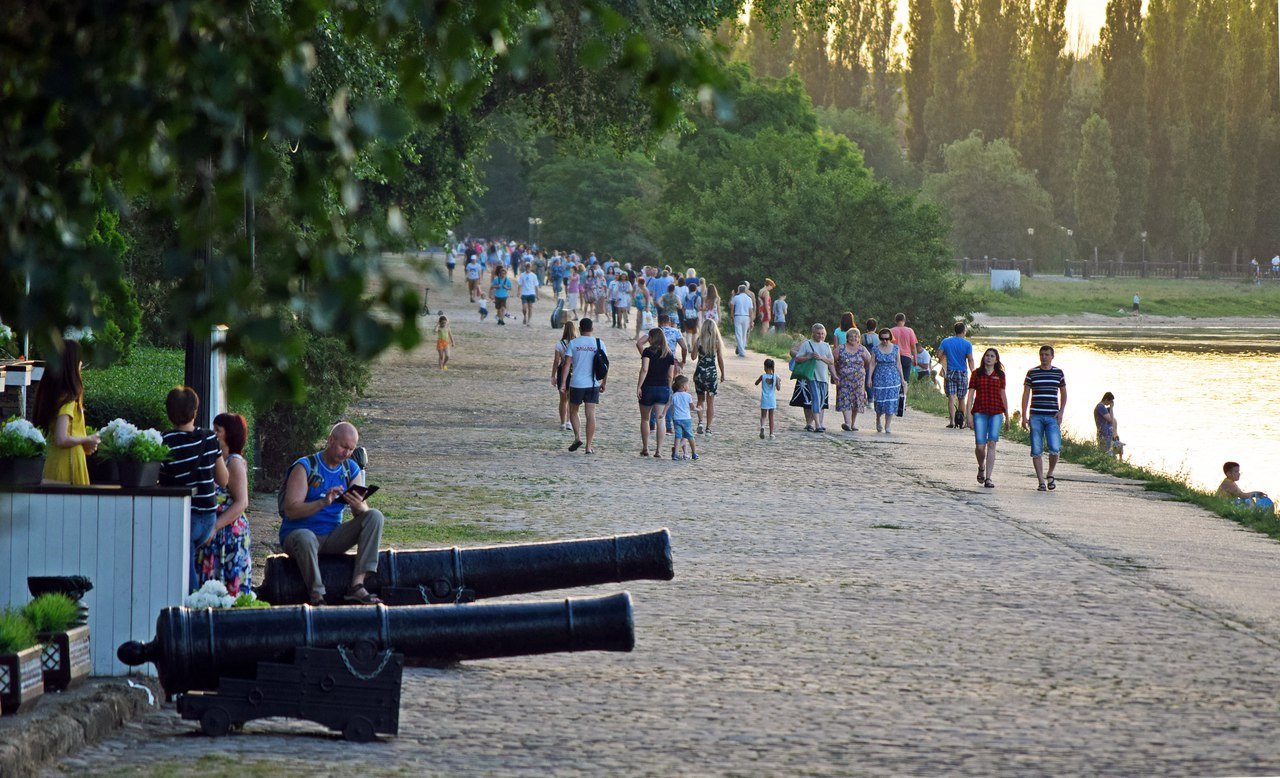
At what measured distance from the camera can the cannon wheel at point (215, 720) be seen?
8289 mm

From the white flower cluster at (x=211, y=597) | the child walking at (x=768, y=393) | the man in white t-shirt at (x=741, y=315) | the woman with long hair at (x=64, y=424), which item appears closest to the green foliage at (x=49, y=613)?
the white flower cluster at (x=211, y=597)

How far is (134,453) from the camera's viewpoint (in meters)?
9.41

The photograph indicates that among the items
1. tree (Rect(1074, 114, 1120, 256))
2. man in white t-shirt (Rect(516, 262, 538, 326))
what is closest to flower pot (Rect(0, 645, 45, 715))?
man in white t-shirt (Rect(516, 262, 538, 326))

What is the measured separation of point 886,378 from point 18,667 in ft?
64.7

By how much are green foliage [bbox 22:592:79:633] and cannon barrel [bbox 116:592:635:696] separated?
0.30 meters

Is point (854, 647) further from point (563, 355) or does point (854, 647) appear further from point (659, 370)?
point (563, 355)

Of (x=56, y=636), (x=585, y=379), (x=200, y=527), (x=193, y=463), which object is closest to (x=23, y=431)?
(x=193, y=463)

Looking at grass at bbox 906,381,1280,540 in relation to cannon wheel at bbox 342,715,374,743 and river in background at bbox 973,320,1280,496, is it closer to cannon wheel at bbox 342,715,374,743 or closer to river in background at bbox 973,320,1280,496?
river in background at bbox 973,320,1280,496

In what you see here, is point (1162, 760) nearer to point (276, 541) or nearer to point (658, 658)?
point (658, 658)

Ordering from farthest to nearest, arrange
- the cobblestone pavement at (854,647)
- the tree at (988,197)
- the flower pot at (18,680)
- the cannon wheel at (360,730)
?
the tree at (988,197) → the cannon wheel at (360,730) → the cobblestone pavement at (854,647) → the flower pot at (18,680)

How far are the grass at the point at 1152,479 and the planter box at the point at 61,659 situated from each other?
13.0 metres

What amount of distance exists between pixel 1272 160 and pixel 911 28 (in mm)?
23654

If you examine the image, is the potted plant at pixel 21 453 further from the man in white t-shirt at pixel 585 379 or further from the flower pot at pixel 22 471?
the man in white t-shirt at pixel 585 379

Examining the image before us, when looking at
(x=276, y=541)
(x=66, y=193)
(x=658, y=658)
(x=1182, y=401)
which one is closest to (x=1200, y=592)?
(x=658, y=658)
